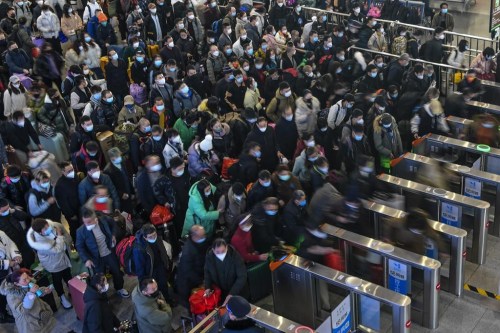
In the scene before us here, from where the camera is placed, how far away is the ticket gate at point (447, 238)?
8617 millimetres

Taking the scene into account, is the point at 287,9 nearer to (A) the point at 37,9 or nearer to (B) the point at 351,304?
(A) the point at 37,9

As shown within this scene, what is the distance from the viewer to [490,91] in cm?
1290

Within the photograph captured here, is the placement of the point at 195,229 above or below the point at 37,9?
below

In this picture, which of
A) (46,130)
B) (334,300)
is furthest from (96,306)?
(46,130)

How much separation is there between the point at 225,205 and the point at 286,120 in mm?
2473

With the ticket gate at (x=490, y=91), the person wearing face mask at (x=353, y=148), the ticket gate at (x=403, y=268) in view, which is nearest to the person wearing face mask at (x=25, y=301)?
the ticket gate at (x=403, y=268)

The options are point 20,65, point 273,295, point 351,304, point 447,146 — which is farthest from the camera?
point 20,65

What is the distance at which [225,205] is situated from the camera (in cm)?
914

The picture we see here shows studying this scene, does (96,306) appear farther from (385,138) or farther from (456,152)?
(456,152)

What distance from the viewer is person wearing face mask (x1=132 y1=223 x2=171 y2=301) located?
8.13 meters

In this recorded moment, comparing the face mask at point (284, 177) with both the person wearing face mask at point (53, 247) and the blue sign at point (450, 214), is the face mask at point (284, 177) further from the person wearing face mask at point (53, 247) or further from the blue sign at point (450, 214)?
the person wearing face mask at point (53, 247)

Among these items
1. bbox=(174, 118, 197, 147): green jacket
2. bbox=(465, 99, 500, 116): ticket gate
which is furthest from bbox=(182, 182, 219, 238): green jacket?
bbox=(465, 99, 500, 116): ticket gate

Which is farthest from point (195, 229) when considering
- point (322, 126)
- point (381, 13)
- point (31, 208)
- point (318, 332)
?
point (381, 13)

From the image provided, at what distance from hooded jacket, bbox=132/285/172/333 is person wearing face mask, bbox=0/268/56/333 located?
1217 mm
